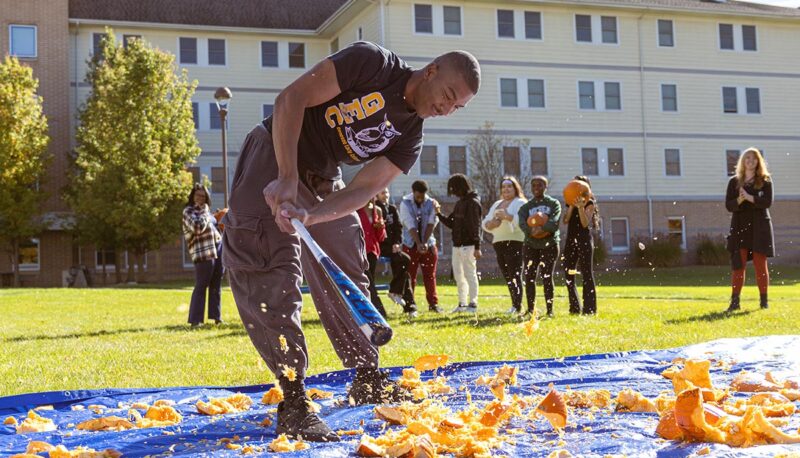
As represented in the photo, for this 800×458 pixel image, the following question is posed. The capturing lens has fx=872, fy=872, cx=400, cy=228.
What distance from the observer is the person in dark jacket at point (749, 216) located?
1123 cm

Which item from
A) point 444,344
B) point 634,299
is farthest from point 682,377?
point 634,299

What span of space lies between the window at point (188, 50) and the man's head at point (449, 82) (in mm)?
37947

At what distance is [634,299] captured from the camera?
16.2 m

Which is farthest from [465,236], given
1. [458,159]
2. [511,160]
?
[511,160]

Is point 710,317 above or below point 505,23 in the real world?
below

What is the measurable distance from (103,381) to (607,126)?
3483 cm

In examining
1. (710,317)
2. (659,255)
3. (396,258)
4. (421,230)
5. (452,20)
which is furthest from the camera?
(659,255)

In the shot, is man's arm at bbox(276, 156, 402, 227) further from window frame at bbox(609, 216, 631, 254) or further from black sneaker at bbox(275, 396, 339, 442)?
window frame at bbox(609, 216, 631, 254)

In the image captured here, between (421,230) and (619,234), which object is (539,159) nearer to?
(619,234)

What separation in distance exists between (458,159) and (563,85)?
592cm

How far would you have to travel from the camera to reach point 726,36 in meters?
40.9

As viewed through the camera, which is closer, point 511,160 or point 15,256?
point 511,160

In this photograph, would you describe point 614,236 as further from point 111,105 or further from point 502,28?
point 111,105

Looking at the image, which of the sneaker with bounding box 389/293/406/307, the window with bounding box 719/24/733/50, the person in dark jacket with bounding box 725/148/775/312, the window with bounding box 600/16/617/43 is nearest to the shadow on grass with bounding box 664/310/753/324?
the person in dark jacket with bounding box 725/148/775/312
